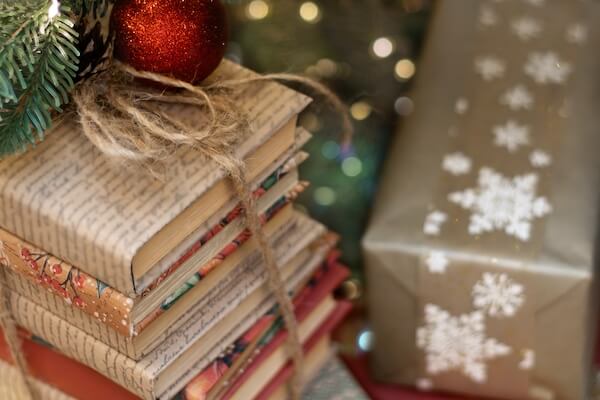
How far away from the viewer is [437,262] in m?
0.85

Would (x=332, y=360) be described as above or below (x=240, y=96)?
below

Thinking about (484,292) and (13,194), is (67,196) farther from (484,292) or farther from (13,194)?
(484,292)

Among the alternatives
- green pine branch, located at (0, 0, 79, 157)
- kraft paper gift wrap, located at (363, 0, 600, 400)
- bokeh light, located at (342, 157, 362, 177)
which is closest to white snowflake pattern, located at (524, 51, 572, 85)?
kraft paper gift wrap, located at (363, 0, 600, 400)

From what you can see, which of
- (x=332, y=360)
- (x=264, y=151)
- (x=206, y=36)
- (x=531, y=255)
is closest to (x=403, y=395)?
(x=332, y=360)

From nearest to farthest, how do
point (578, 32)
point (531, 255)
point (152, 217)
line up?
1. point (152, 217)
2. point (531, 255)
3. point (578, 32)

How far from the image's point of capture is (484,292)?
848 mm

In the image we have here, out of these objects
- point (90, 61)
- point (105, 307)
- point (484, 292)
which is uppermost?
point (90, 61)

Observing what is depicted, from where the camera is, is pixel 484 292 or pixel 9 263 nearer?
pixel 9 263

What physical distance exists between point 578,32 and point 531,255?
29 centimetres

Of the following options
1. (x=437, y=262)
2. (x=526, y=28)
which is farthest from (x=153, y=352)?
(x=526, y=28)

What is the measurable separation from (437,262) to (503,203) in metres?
0.10

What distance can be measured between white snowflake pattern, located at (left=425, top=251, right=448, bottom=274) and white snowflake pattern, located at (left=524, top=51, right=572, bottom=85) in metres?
0.24

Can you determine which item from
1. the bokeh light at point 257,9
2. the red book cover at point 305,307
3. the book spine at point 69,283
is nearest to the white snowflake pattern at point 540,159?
the red book cover at point 305,307

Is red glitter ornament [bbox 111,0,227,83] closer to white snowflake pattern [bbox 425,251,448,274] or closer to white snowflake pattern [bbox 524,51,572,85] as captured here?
white snowflake pattern [bbox 425,251,448,274]
